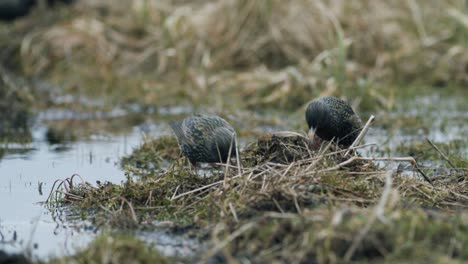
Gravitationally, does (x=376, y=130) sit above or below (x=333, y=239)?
below

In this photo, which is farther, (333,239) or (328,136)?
(328,136)

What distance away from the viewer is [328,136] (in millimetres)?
6469

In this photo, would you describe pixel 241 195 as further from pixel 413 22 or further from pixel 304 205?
pixel 413 22

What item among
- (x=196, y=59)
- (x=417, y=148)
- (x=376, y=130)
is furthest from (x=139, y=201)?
(x=196, y=59)

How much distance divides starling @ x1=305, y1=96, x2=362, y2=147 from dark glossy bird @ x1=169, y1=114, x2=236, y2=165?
0.75 meters

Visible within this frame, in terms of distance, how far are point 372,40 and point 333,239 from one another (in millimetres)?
8769

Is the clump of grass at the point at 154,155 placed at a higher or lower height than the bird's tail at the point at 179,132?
lower

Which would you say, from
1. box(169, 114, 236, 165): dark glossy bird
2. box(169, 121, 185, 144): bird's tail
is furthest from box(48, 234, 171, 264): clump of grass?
box(169, 121, 185, 144): bird's tail

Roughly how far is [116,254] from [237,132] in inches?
189

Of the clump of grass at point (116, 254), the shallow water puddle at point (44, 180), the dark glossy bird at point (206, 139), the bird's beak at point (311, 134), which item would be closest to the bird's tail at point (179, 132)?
the dark glossy bird at point (206, 139)

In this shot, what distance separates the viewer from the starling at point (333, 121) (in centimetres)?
633

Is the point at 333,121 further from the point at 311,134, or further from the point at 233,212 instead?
the point at 233,212

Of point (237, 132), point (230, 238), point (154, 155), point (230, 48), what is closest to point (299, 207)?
point (230, 238)

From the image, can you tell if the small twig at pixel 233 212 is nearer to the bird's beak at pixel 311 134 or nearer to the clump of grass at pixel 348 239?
the clump of grass at pixel 348 239
